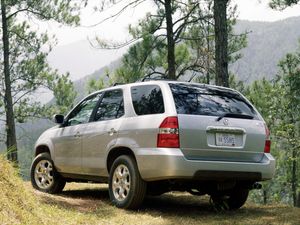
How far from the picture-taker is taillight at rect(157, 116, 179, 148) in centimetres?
606

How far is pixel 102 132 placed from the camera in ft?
24.0

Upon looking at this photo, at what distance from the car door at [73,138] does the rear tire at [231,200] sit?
7.48 ft

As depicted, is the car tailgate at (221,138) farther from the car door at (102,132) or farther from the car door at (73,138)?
→ the car door at (73,138)

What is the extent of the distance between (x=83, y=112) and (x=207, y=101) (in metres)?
2.53

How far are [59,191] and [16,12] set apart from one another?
46.8ft

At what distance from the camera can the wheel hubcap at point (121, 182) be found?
265 inches

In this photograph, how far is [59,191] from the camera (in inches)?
342

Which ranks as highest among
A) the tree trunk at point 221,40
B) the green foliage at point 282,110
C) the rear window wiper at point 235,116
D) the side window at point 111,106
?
the tree trunk at point 221,40

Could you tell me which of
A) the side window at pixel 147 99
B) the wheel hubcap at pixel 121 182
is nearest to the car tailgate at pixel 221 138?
the side window at pixel 147 99

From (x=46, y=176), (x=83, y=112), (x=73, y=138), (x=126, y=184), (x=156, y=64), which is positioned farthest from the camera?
(x=156, y=64)

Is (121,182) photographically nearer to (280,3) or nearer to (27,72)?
(280,3)

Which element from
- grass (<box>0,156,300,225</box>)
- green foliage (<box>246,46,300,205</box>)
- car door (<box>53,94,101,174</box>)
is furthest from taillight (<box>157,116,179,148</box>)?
green foliage (<box>246,46,300,205</box>)

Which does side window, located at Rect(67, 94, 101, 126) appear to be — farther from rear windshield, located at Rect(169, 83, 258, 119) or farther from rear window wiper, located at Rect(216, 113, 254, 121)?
rear window wiper, located at Rect(216, 113, 254, 121)

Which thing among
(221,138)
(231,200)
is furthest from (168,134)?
(231,200)
